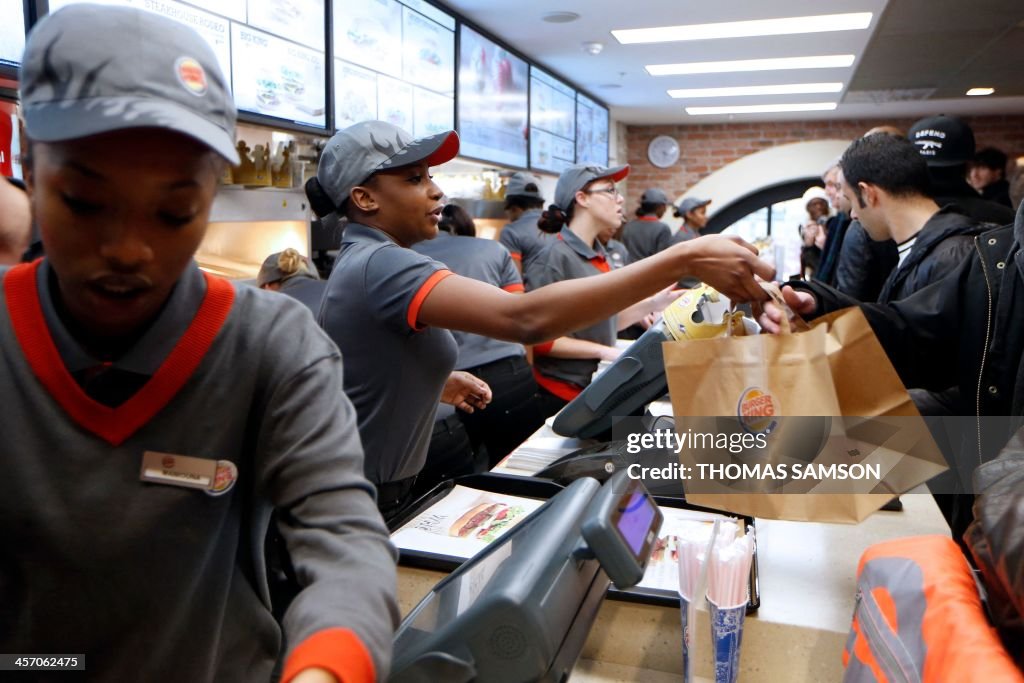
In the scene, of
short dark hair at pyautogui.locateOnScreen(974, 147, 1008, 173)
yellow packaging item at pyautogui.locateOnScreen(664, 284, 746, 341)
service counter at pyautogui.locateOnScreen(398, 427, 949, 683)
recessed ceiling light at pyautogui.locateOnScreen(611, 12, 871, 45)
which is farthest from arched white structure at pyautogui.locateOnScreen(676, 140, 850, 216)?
service counter at pyautogui.locateOnScreen(398, 427, 949, 683)

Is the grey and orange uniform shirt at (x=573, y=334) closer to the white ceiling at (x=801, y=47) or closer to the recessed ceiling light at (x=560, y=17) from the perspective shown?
the white ceiling at (x=801, y=47)

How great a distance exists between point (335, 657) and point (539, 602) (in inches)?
11.2

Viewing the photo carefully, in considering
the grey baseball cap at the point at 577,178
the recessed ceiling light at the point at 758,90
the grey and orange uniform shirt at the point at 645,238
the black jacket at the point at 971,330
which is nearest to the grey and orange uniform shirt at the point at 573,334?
the grey baseball cap at the point at 577,178

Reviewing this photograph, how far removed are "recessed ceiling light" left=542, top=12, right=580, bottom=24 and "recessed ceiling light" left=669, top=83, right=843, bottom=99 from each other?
2.89 metres

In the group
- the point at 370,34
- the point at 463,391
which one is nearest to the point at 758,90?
the point at 370,34

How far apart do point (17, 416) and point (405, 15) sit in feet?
13.2

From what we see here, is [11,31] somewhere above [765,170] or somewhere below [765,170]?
below

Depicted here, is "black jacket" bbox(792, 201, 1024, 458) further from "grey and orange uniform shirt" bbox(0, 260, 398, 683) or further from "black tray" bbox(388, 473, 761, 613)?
"grey and orange uniform shirt" bbox(0, 260, 398, 683)

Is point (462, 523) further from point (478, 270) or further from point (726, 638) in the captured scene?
point (478, 270)

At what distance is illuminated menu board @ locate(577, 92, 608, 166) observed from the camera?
799 cm

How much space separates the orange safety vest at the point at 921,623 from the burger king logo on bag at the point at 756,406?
0.32 meters

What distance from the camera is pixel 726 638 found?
1.13 m

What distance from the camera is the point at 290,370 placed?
2.51 feet

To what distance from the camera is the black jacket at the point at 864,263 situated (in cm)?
358
